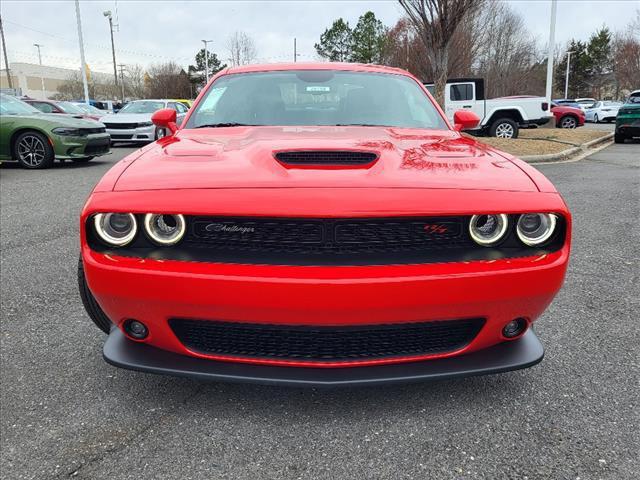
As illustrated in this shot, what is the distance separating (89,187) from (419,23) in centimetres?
962

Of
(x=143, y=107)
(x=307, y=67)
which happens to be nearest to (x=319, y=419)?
(x=307, y=67)

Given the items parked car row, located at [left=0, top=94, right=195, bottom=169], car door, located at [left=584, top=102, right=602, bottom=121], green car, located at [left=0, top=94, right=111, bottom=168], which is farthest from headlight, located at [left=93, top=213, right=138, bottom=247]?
car door, located at [left=584, top=102, right=602, bottom=121]

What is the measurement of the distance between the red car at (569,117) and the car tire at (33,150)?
65.4 feet

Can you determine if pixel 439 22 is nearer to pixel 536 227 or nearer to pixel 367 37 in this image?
pixel 536 227

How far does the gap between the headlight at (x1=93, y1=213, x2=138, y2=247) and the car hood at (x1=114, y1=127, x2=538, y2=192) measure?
0.10 m

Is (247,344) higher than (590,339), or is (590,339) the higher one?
(247,344)

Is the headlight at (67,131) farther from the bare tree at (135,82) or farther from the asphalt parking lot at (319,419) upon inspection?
the bare tree at (135,82)

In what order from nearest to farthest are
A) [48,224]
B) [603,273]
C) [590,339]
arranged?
1. [590,339]
2. [603,273]
3. [48,224]

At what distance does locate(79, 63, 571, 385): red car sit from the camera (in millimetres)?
1667

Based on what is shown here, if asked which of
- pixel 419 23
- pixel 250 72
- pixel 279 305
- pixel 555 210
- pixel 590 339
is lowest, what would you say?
pixel 590 339

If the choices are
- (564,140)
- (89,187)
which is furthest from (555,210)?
(564,140)

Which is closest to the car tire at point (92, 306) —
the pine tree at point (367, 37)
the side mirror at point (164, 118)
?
the side mirror at point (164, 118)

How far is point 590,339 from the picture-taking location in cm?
265

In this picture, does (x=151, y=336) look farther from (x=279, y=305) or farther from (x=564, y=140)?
(x=564, y=140)
